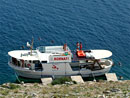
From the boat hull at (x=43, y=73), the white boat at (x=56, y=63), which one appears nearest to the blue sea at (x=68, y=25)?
the boat hull at (x=43, y=73)

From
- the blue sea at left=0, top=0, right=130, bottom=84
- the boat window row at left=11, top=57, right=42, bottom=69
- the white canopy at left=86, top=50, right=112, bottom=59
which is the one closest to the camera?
the boat window row at left=11, top=57, right=42, bottom=69

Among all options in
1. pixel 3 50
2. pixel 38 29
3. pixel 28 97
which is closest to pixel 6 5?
pixel 38 29

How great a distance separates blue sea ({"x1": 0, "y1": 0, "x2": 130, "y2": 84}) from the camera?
63125 mm

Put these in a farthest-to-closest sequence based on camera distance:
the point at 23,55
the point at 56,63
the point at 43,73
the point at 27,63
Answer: the point at 23,55 → the point at 27,63 → the point at 43,73 → the point at 56,63

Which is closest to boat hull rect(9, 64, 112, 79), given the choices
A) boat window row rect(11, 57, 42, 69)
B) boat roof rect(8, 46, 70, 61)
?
boat window row rect(11, 57, 42, 69)

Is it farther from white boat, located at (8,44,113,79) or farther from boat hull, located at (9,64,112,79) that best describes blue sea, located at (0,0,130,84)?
white boat, located at (8,44,113,79)

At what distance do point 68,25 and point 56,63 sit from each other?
936 inches

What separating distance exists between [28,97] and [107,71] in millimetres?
23702

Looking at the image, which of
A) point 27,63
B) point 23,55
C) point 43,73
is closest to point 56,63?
point 43,73

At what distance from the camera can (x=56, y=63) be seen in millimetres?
50844

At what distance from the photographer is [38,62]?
5134 cm

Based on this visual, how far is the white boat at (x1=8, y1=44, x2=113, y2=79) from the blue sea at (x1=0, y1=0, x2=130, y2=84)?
309cm

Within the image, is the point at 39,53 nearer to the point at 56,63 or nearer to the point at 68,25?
the point at 56,63

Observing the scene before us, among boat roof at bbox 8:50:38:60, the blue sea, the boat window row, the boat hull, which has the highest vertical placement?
the blue sea
